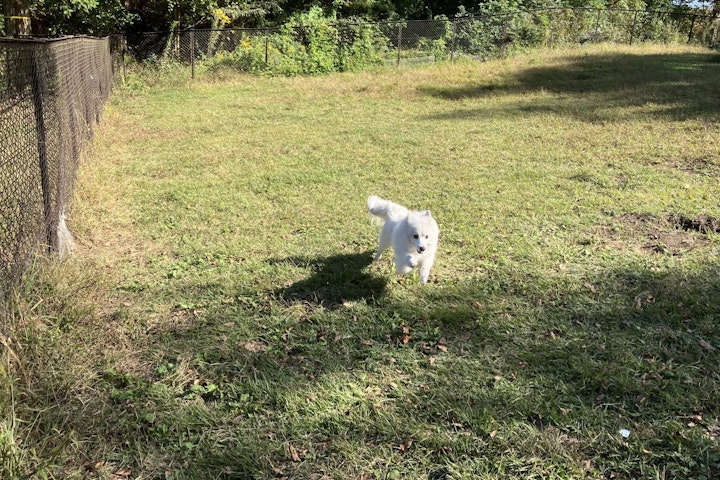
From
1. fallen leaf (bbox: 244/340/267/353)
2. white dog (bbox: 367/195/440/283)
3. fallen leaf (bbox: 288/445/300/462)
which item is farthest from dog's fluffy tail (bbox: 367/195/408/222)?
fallen leaf (bbox: 288/445/300/462)

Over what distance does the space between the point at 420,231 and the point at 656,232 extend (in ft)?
8.16

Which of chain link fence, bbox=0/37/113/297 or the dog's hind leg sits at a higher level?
chain link fence, bbox=0/37/113/297

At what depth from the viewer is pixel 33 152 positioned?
368cm

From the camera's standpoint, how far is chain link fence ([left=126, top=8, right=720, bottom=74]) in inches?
640

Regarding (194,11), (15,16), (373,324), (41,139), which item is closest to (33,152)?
(41,139)

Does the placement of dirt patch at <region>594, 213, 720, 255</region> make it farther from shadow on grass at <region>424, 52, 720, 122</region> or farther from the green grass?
shadow on grass at <region>424, 52, 720, 122</region>

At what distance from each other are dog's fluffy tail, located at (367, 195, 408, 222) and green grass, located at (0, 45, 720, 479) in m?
0.41

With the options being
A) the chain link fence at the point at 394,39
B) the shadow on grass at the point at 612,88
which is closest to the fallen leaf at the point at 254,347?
the shadow on grass at the point at 612,88

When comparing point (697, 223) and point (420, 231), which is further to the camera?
point (697, 223)

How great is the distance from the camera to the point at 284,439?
2.33 m

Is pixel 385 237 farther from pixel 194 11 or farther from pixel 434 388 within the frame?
pixel 194 11

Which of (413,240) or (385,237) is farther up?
(413,240)

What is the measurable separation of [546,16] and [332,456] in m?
19.8

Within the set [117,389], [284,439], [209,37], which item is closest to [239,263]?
[117,389]
